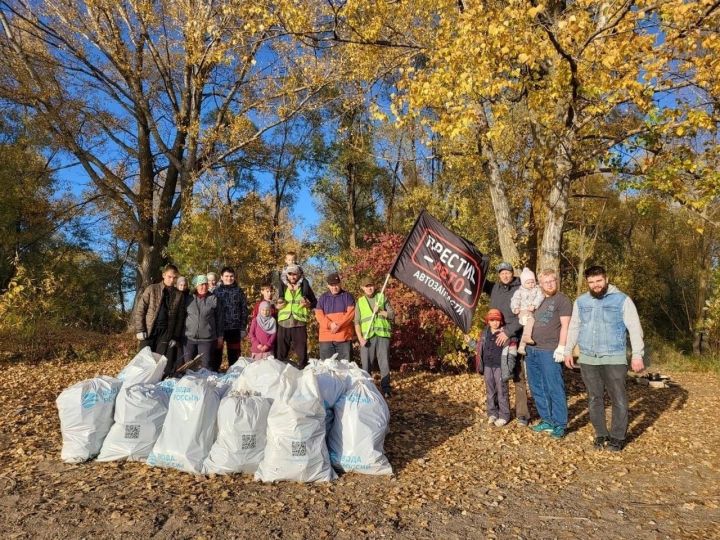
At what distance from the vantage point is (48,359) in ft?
33.0

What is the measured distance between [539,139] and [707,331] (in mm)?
12617

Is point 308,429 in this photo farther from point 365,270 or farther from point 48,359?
point 48,359

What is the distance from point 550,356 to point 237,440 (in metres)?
3.44

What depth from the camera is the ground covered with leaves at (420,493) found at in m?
3.30

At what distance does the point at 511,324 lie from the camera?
5863 mm

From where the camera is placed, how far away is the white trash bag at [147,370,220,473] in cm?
398

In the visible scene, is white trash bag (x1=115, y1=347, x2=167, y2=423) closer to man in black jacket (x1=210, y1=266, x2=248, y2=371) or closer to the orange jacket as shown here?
man in black jacket (x1=210, y1=266, x2=248, y2=371)

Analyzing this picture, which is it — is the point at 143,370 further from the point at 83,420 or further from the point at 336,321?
the point at 336,321

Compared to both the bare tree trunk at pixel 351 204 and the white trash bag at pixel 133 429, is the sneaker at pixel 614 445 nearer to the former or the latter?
the white trash bag at pixel 133 429

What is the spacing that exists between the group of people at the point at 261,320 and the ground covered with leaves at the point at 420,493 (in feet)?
4.58

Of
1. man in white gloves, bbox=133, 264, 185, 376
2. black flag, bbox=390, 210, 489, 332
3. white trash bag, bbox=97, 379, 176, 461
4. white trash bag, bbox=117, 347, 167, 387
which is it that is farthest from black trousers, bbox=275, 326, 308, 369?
white trash bag, bbox=97, 379, 176, 461

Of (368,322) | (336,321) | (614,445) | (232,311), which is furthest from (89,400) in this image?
(614,445)

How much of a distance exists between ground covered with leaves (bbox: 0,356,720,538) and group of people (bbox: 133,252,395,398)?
4.58 feet

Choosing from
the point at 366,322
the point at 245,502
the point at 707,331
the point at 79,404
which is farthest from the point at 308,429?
the point at 707,331
